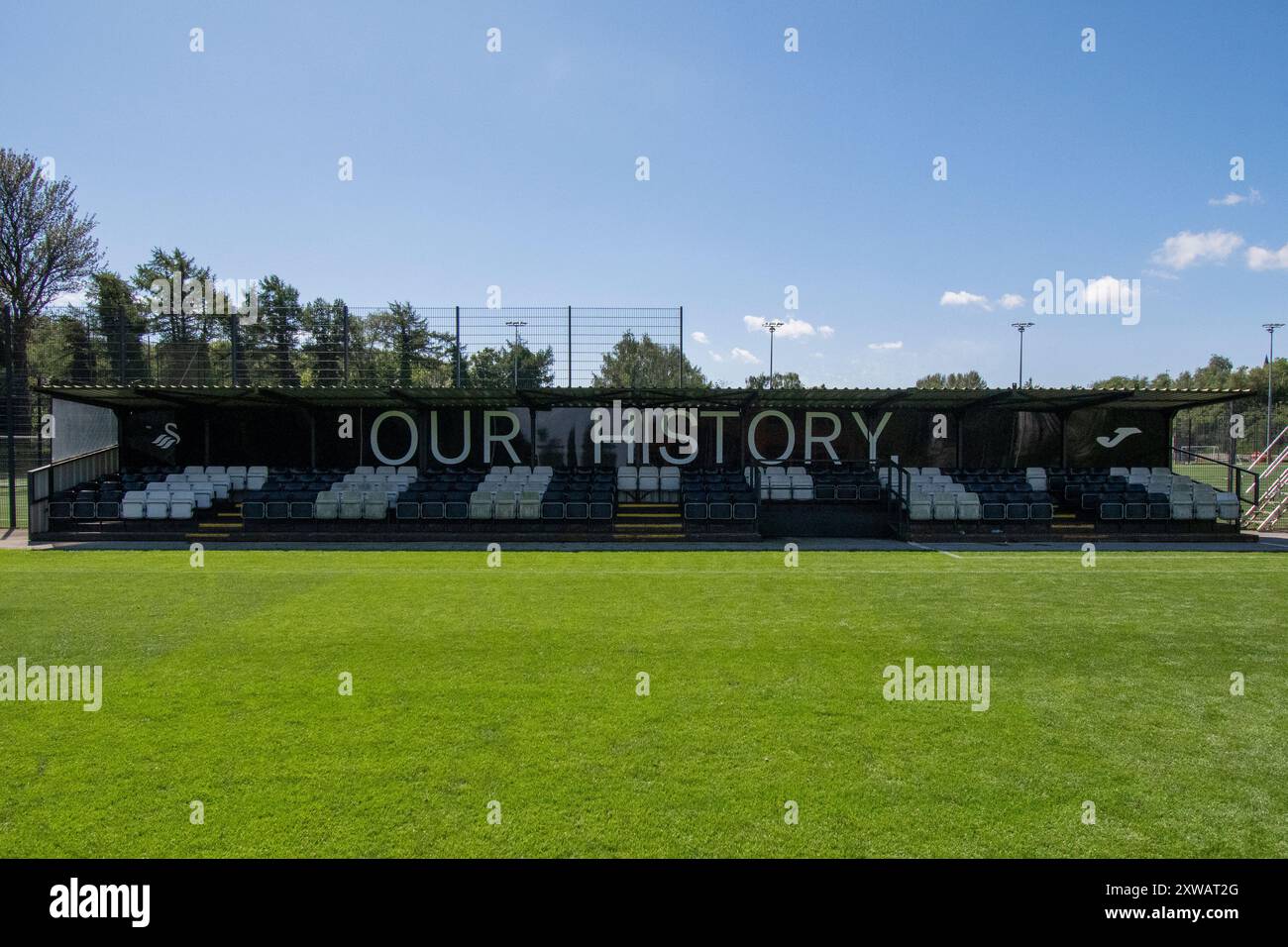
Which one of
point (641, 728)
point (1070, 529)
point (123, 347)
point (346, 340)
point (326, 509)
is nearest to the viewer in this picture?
point (641, 728)

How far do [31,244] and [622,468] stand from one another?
163 ft

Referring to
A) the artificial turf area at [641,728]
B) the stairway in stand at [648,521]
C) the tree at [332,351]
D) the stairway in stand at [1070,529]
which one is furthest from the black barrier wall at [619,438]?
the artificial turf area at [641,728]

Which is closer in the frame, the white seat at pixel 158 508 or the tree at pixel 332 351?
the white seat at pixel 158 508

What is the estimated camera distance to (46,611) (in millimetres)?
10086

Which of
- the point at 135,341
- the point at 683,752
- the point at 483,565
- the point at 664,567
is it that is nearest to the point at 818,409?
the point at 664,567

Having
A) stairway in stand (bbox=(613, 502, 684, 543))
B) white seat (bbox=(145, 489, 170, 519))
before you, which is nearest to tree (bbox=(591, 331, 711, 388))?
stairway in stand (bbox=(613, 502, 684, 543))

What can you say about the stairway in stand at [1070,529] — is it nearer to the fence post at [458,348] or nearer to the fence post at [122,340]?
the fence post at [458,348]

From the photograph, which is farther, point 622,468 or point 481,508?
point 622,468

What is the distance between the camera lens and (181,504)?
65.5ft

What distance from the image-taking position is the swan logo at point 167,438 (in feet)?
79.3

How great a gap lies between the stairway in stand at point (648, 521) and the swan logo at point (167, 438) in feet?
54.5

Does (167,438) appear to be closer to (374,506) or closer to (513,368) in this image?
(374,506)

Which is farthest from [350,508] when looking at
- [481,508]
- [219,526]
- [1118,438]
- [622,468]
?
[1118,438]

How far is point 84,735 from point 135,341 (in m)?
22.0
